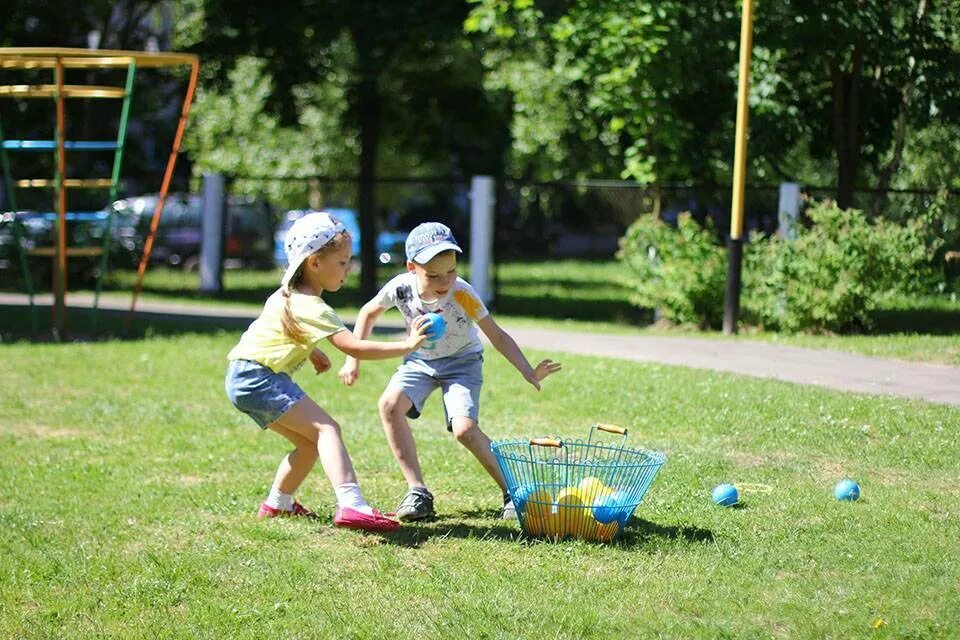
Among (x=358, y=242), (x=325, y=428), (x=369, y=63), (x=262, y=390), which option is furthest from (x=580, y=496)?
(x=358, y=242)

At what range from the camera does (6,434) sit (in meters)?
8.98

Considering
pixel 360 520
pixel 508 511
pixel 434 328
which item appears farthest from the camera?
pixel 508 511

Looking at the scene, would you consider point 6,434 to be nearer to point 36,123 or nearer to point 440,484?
point 440,484

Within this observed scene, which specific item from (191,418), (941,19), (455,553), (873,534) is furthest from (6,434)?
(941,19)

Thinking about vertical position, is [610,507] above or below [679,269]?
below

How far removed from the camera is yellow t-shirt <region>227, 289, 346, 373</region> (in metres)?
5.95

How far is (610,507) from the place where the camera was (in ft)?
19.0

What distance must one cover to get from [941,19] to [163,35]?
1571 centimetres

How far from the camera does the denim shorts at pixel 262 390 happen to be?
611 cm

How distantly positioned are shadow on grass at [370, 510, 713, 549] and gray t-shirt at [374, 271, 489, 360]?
33.8 inches

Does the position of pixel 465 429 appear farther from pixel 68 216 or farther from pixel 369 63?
pixel 369 63

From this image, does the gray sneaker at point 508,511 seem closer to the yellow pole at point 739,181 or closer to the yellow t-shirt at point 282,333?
the yellow t-shirt at point 282,333

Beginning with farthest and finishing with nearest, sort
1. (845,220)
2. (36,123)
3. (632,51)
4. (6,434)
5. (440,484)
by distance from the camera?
1. (36,123)
2. (632,51)
3. (845,220)
4. (6,434)
5. (440,484)

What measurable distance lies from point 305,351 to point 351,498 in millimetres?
753
